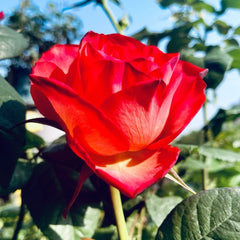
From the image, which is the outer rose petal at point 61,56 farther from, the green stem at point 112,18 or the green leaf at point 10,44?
the green stem at point 112,18

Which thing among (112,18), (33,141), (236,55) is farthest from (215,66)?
(33,141)

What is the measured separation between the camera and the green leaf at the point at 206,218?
0.89 ft

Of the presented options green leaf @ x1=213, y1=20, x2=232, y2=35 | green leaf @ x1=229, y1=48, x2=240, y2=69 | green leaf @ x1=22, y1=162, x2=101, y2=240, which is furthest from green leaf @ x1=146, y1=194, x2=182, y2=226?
green leaf @ x1=213, y1=20, x2=232, y2=35

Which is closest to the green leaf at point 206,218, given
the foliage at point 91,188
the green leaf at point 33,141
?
the foliage at point 91,188

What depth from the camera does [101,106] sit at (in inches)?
10.2

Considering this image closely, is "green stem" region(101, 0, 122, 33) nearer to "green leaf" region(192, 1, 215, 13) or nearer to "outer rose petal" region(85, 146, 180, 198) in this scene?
"green leaf" region(192, 1, 215, 13)

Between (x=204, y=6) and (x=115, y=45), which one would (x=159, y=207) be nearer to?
(x=115, y=45)

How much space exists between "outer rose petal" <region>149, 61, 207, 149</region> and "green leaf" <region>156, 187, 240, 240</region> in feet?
0.25

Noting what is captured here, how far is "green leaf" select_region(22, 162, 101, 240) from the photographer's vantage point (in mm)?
401

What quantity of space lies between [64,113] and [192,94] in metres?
0.12

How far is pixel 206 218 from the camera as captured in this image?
0.28 m

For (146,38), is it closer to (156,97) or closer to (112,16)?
(112,16)

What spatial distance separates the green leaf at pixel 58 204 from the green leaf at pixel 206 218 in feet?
0.49

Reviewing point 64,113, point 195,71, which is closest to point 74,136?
point 64,113
